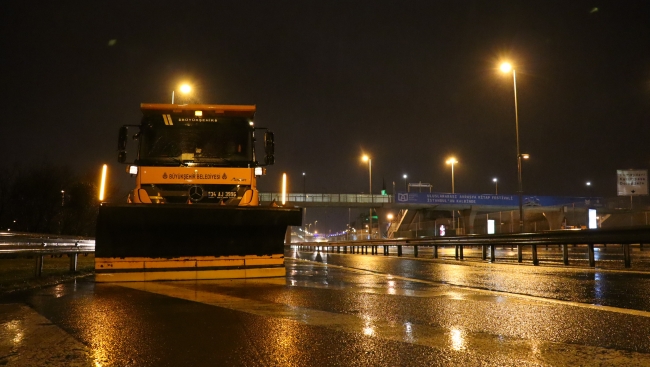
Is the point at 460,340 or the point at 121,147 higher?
the point at 121,147

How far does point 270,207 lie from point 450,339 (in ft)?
19.3

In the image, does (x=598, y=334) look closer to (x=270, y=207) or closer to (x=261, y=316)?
(x=261, y=316)

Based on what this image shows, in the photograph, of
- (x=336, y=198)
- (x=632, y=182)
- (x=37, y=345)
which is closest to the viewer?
(x=37, y=345)

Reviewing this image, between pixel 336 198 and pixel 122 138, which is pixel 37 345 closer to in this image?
pixel 122 138

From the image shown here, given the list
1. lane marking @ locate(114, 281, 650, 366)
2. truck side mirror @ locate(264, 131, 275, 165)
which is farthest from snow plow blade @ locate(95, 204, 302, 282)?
lane marking @ locate(114, 281, 650, 366)

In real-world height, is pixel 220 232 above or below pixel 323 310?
above

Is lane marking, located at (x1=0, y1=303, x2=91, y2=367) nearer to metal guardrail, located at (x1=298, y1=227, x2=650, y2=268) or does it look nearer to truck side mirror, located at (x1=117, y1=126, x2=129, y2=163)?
truck side mirror, located at (x1=117, y1=126, x2=129, y2=163)

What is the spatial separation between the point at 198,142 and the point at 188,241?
7.18 feet

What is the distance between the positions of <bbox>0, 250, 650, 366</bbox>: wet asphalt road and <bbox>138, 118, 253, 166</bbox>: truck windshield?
300 cm

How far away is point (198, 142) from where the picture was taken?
36.5 feet

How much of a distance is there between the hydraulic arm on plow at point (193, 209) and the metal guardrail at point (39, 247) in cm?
A: 160

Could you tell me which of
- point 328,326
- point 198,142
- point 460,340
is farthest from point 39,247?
point 460,340

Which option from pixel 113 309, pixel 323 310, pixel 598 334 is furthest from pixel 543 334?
pixel 113 309

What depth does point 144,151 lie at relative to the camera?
430 inches
